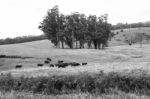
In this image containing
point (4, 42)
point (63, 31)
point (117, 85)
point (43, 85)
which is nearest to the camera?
point (117, 85)

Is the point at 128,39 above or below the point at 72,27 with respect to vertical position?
below

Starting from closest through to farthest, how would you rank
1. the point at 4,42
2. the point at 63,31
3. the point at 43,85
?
1. the point at 43,85
2. the point at 63,31
3. the point at 4,42

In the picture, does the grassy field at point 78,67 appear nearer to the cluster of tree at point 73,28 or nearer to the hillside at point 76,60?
the hillside at point 76,60

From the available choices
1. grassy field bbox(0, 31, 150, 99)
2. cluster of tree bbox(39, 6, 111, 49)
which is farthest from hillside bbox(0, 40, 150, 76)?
cluster of tree bbox(39, 6, 111, 49)

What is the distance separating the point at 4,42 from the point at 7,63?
65608 mm

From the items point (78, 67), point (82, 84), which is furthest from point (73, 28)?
point (82, 84)

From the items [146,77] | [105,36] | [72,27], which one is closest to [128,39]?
[105,36]

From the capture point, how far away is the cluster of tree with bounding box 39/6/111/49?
2518 inches

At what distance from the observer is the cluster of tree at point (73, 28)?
64.0 m

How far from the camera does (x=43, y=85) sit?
39.1 feet

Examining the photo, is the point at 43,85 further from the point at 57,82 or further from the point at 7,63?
the point at 7,63

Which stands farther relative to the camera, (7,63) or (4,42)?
(4,42)

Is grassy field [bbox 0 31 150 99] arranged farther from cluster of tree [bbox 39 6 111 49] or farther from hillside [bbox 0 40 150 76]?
cluster of tree [bbox 39 6 111 49]

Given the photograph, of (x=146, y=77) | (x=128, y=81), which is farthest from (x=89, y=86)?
(x=146, y=77)
